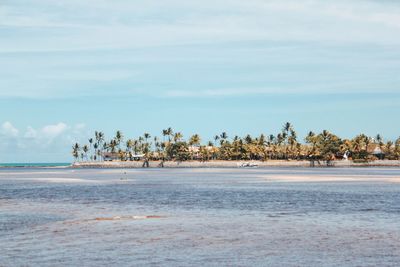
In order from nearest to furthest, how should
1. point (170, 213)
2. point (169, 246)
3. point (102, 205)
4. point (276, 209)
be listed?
point (169, 246) < point (170, 213) < point (276, 209) < point (102, 205)

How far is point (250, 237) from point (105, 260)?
409 inches

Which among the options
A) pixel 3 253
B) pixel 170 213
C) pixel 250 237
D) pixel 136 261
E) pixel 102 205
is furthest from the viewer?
pixel 102 205

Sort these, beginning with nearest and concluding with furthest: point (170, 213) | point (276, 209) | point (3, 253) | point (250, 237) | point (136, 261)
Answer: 1. point (136, 261)
2. point (3, 253)
3. point (250, 237)
4. point (170, 213)
5. point (276, 209)

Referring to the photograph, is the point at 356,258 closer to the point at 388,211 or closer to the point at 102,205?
the point at 388,211

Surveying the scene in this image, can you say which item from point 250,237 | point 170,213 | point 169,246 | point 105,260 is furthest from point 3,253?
point 170,213

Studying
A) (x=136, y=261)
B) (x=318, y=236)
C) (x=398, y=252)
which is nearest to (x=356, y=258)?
(x=398, y=252)

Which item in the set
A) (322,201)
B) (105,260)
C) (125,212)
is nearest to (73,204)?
(125,212)

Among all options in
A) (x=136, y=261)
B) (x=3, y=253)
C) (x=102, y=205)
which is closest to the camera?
(x=136, y=261)

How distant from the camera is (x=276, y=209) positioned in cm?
5588

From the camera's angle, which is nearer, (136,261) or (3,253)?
(136,261)

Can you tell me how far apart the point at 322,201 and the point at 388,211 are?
13.9 meters

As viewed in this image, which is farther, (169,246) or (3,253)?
(169,246)

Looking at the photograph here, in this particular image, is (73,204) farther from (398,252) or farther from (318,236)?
(398,252)

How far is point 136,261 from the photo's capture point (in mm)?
28531
